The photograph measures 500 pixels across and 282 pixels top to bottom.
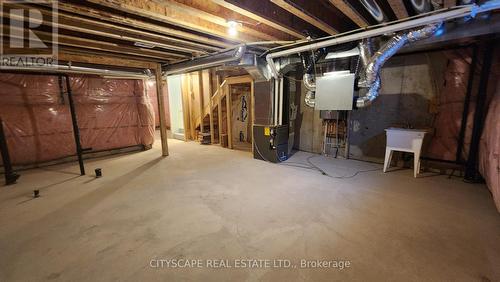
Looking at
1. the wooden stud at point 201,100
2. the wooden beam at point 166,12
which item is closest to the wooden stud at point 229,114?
the wooden stud at point 201,100

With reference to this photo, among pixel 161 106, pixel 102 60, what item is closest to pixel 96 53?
pixel 102 60

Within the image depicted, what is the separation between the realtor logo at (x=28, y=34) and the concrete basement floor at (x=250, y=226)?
1878 millimetres

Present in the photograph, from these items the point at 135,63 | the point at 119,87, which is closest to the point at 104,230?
the point at 135,63

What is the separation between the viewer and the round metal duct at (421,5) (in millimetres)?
2067

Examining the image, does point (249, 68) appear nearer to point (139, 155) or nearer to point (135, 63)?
point (135, 63)

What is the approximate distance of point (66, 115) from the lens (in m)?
4.23

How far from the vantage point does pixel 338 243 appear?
1.75 m

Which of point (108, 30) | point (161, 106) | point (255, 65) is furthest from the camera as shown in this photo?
point (161, 106)

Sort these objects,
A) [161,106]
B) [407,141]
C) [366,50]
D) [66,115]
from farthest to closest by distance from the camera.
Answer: [161,106] < [66,115] < [407,141] < [366,50]

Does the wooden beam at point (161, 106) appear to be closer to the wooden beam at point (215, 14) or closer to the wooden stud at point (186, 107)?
the wooden stud at point (186, 107)

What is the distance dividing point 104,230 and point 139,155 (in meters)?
3.20

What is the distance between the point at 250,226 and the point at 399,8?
2669mm

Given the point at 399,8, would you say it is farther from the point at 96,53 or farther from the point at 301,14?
the point at 96,53

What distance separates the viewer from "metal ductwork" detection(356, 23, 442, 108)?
234 cm
